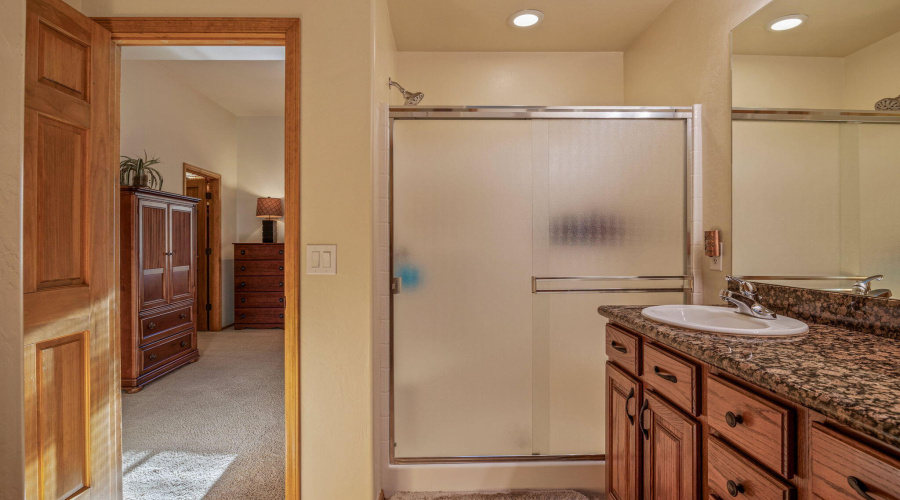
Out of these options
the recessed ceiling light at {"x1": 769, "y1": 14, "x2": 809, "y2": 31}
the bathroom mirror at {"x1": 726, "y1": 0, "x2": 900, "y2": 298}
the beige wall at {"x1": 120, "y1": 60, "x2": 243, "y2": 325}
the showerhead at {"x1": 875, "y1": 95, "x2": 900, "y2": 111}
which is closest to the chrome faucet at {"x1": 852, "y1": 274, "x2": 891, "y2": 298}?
the bathroom mirror at {"x1": 726, "y1": 0, "x2": 900, "y2": 298}

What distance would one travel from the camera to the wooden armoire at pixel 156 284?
304cm

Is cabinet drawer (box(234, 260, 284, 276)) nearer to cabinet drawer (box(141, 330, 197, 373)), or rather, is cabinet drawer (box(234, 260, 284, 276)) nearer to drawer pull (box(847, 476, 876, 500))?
cabinet drawer (box(141, 330, 197, 373))

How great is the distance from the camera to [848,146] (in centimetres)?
125

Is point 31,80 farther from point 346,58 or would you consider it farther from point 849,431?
point 849,431

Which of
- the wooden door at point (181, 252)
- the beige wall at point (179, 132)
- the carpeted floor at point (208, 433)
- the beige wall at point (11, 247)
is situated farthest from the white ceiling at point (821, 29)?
the beige wall at point (179, 132)

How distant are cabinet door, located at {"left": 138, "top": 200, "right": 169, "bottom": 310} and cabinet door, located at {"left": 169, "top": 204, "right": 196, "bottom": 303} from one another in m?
0.08

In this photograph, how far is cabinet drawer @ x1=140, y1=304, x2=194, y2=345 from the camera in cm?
318

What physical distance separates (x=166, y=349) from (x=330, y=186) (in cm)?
300

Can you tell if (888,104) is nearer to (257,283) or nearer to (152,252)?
(152,252)

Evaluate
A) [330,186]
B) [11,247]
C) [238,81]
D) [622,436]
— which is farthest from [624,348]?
[238,81]

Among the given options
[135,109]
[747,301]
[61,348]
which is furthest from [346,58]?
[135,109]

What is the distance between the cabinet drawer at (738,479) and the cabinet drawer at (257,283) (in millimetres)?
5108

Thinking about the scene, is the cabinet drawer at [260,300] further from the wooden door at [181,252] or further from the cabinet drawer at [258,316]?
the wooden door at [181,252]

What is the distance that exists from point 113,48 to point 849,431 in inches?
98.9
